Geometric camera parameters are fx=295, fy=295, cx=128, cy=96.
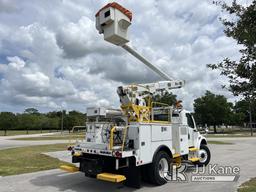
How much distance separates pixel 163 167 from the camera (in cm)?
957

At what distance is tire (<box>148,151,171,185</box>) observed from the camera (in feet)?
29.2

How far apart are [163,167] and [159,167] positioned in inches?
10.4

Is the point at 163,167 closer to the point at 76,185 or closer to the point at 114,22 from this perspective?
the point at 76,185

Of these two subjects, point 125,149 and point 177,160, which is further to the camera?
point 177,160

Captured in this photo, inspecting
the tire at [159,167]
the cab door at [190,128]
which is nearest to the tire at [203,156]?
the cab door at [190,128]

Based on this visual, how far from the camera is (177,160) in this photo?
1052cm

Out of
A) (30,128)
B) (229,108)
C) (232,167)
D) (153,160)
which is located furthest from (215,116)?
(153,160)

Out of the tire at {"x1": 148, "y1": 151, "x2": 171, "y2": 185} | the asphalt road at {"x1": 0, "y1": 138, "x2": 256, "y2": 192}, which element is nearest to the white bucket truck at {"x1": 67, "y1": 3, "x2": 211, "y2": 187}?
the tire at {"x1": 148, "y1": 151, "x2": 171, "y2": 185}

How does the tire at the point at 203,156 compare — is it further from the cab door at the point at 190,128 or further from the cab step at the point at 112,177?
the cab step at the point at 112,177

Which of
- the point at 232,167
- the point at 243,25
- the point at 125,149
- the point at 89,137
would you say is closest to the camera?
the point at 243,25

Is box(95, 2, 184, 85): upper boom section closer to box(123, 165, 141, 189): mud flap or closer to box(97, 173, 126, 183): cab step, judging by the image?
box(123, 165, 141, 189): mud flap

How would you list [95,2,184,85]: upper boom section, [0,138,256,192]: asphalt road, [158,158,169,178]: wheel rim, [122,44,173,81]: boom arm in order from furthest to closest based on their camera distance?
[122,44,173,81]: boom arm < [158,158,169,178]: wheel rim < [0,138,256,192]: asphalt road < [95,2,184,85]: upper boom section

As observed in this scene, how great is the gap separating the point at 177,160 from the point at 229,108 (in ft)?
217

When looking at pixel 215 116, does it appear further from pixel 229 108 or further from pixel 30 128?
pixel 30 128
